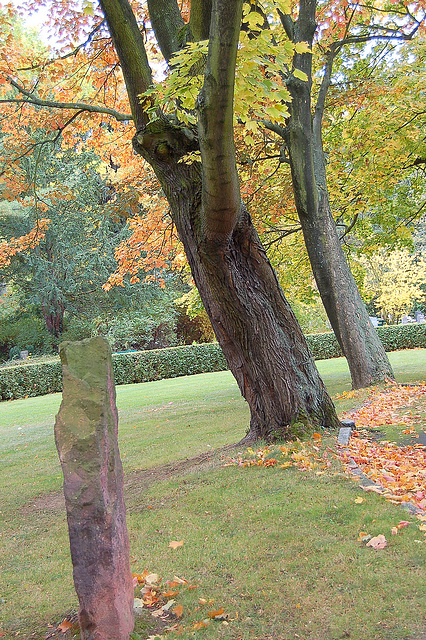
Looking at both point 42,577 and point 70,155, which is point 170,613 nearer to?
point 42,577

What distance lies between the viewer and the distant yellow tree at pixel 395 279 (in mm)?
32531

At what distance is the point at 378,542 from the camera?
147 inches

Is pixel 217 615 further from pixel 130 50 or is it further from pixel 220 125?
pixel 130 50

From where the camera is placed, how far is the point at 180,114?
5.57 metres

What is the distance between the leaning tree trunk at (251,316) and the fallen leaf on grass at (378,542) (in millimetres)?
2720

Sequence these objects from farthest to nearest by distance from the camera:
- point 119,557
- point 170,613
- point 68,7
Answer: point 68,7
point 170,613
point 119,557

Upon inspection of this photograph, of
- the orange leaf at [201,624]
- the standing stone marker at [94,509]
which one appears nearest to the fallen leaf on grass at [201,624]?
the orange leaf at [201,624]

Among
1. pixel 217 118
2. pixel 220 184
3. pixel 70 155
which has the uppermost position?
pixel 70 155

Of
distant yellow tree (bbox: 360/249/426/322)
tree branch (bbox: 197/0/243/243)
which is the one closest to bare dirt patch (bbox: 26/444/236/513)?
tree branch (bbox: 197/0/243/243)

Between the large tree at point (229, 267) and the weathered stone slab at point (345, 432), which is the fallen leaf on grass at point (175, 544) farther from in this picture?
the weathered stone slab at point (345, 432)

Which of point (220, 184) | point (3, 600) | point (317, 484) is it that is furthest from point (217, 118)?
point (3, 600)

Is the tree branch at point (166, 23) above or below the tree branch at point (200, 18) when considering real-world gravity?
above

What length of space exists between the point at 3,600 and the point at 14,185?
8423mm

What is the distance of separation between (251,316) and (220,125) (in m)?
2.47
